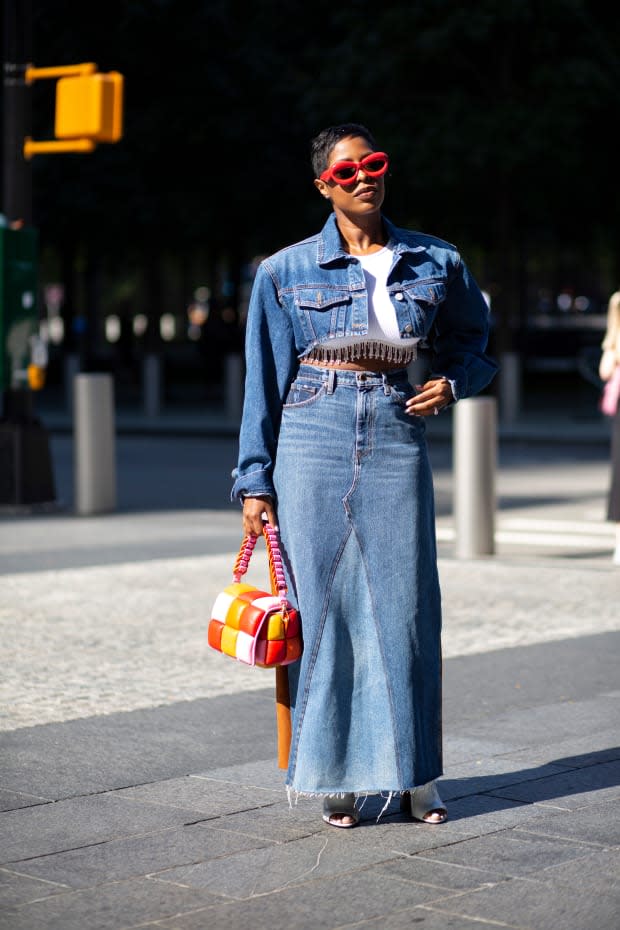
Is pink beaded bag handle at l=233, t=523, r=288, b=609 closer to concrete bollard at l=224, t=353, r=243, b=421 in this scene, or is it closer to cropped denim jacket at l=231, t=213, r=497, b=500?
cropped denim jacket at l=231, t=213, r=497, b=500

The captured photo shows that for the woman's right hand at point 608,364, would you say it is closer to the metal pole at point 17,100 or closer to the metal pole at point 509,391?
the metal pole at point 17,100

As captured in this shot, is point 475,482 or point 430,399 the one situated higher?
point 430,399

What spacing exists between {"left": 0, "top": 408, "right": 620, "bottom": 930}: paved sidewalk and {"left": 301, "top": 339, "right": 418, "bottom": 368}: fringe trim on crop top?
1.27 m

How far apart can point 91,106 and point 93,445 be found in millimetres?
2467

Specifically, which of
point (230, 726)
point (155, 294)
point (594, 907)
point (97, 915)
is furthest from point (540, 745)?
point (155, 294)

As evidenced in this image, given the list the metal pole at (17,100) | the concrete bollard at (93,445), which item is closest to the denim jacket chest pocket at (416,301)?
the concrete bollard at (93,445)

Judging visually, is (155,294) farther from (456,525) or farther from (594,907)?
(594,907)

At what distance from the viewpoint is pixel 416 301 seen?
4.80 metres

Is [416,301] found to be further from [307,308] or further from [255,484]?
[255,484]

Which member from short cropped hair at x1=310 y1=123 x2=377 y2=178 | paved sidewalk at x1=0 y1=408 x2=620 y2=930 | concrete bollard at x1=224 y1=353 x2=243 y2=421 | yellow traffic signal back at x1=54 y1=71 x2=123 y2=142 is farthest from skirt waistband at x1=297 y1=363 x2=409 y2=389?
concrete bollard at x1=224 y1=353 x2=243 y2=421

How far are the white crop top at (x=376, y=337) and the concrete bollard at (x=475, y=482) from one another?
18.4 ft

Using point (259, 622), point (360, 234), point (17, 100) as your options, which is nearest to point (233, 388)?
point (17, 100)

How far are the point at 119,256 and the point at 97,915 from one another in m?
34.7

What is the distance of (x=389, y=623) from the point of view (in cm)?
474
